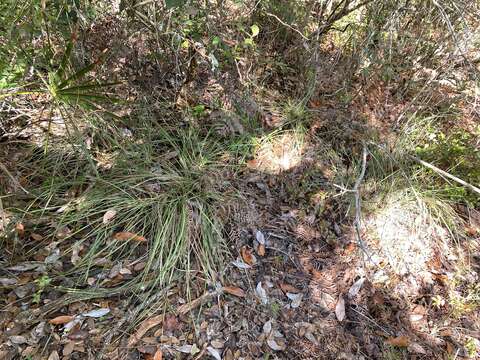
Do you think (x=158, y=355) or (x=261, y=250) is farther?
(x=261, y=250)

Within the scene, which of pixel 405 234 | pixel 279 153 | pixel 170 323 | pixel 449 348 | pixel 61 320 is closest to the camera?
pixel 61 320

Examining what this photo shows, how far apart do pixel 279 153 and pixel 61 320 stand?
1881mm

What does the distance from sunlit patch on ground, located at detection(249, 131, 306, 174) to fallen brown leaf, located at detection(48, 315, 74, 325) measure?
1578mm

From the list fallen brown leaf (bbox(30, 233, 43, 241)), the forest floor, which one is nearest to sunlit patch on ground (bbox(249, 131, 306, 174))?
the forest floor

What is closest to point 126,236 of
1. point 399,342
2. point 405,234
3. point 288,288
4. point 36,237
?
point 36,237

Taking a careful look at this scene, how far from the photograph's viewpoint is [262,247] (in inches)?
92.8

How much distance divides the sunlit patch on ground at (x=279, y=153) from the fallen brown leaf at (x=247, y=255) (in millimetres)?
692

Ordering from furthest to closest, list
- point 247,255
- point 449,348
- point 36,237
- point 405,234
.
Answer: point 405,234 → point 247,255 → point 449,348 → point 36,237

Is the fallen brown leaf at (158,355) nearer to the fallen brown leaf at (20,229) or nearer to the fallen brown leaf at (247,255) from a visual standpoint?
the fallen brown leaf at (247,255)

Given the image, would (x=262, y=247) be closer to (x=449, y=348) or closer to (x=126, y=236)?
(x=126, y=236)

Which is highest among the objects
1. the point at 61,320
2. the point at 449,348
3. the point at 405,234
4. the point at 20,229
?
the point at 405,234

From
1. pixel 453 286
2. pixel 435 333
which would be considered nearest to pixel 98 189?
pixel 435 333

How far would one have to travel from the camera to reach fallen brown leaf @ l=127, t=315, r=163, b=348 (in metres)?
1.79

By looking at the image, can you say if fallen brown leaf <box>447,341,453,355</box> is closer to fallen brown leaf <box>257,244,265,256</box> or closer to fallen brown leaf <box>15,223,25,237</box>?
fallen brown leaf <box>257,244,265,256</box>
